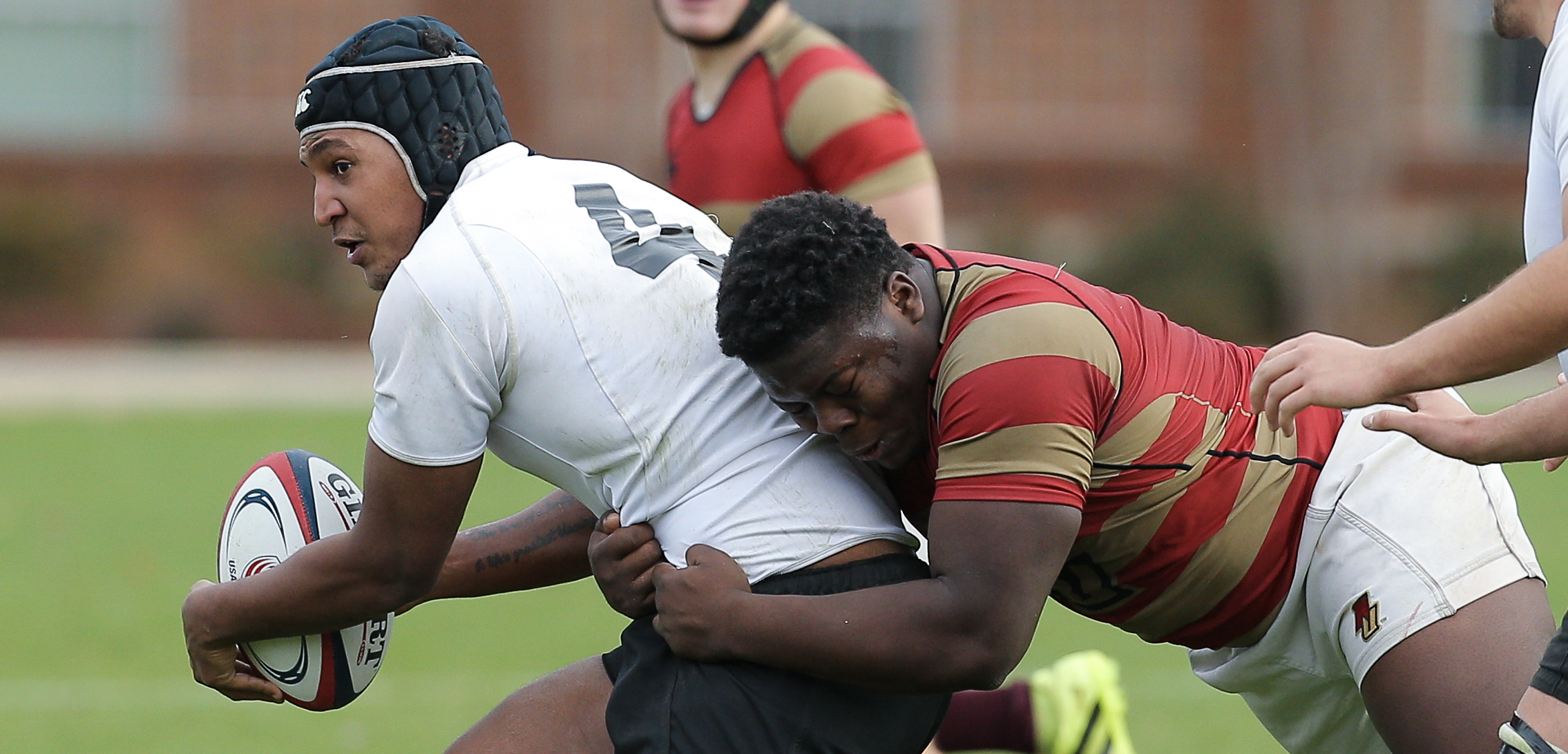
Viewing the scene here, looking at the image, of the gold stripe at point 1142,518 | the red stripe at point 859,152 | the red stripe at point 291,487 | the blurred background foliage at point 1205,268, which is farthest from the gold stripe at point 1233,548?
the blurred background foliage at point 1205,268

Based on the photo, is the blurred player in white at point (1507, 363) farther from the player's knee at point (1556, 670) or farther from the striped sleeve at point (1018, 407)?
the striped sleeve at point (1018, 407)

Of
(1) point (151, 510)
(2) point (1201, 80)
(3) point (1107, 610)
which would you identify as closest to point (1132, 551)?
(3) point (1107, 610)

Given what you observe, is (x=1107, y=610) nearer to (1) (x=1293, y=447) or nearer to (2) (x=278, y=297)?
(1) (x=1293, y=447)

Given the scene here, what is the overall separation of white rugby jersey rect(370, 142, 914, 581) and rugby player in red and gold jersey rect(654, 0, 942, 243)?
1876 millimetres

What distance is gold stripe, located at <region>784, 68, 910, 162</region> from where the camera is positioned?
5.23 meters

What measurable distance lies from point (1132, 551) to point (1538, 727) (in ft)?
2.39

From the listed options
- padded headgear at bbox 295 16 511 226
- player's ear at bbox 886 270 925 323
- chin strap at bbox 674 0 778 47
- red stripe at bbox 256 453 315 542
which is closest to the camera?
player's ear at bbox 886 270 925 323

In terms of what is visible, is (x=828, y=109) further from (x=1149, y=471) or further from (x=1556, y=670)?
(x=1556, y=670)

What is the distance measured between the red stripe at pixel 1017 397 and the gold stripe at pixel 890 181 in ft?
7.00

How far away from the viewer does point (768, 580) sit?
3246 millimetres

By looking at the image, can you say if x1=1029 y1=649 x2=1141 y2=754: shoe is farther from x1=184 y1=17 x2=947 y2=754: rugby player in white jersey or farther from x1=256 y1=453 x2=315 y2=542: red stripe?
x1=256 y1=453 x2=315 y2=542: red stripe

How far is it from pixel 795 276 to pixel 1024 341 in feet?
1.25

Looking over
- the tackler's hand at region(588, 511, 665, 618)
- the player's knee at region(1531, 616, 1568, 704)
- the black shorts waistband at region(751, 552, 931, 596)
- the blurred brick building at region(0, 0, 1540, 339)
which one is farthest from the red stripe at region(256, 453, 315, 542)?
the blurred brick building at region(0, 0, 1540, 339)

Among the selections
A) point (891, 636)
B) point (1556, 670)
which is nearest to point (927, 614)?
point (891, 636)
